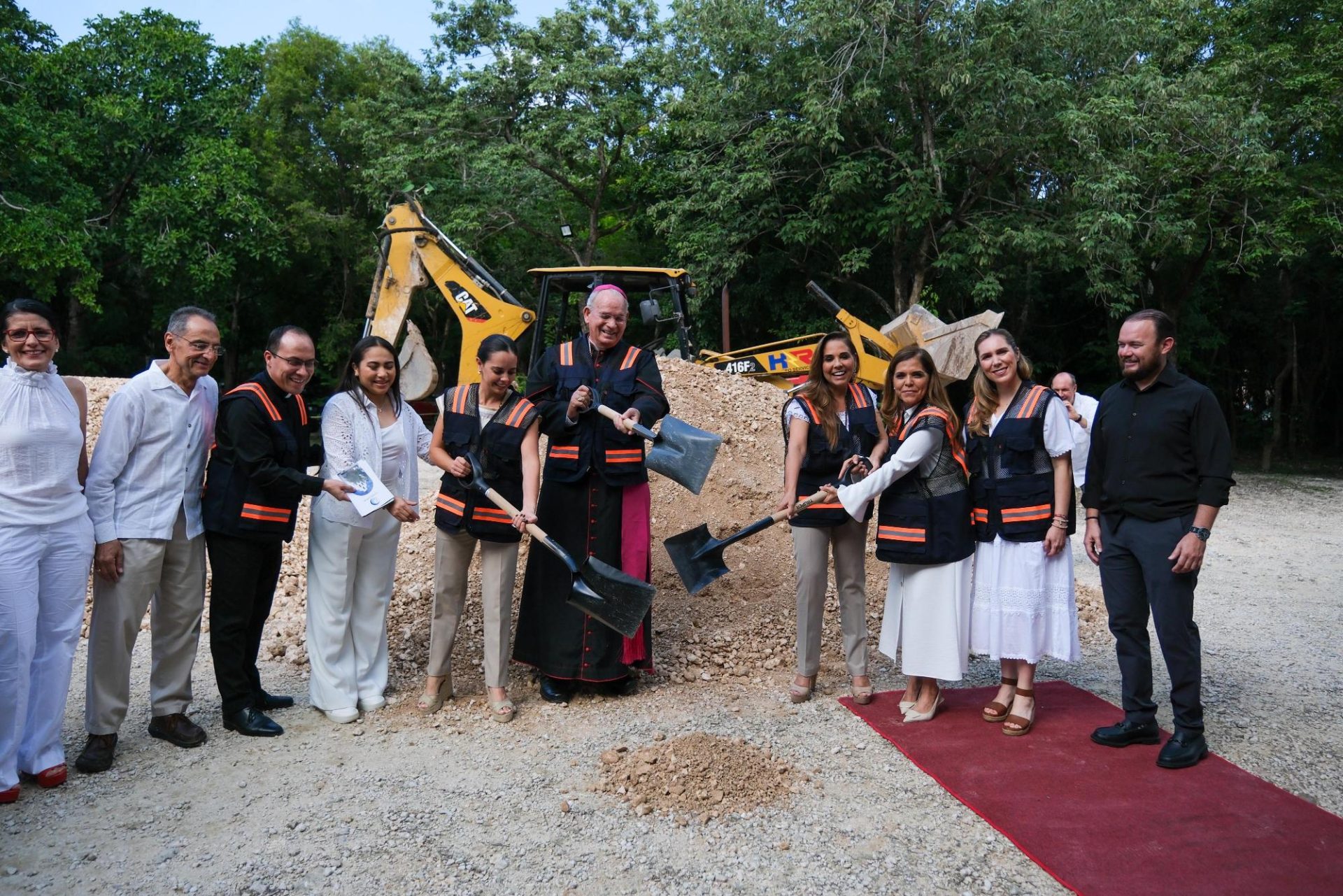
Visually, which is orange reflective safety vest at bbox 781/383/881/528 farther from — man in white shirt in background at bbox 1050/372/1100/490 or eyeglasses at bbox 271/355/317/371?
eyeglasses at bbox 271/355/317/371

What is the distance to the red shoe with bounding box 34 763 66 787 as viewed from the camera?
3.37 m

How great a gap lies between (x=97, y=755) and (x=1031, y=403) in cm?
405

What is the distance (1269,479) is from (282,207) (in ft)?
72.0

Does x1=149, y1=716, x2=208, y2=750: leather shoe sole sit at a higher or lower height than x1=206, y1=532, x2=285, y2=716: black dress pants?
lower

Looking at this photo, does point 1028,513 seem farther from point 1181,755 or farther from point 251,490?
point 251,490

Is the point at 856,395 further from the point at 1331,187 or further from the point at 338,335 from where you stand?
the point at 338,335

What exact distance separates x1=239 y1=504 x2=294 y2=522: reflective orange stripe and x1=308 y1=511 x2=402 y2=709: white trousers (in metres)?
0.24

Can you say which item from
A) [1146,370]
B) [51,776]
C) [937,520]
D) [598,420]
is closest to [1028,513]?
[937,520]

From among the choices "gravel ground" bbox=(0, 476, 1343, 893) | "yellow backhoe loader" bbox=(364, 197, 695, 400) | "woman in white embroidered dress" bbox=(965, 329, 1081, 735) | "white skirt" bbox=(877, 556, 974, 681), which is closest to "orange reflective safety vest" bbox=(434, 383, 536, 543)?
"gravel ground" bbox=(0, 476, 1343, 893)

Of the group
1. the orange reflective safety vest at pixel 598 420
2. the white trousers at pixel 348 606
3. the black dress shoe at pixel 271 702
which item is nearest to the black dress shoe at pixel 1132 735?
the orange reflective safety vest at pixel 598 420

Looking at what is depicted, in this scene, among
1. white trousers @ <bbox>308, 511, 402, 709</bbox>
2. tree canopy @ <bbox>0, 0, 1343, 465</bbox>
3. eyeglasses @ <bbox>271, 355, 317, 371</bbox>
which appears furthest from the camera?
tree canopy @ <bbox>0, 0, 1343, 465</bbox>

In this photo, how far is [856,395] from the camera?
4.34m

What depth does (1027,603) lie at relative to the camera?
379 centimetres

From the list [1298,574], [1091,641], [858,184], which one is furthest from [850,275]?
[1091,641]
